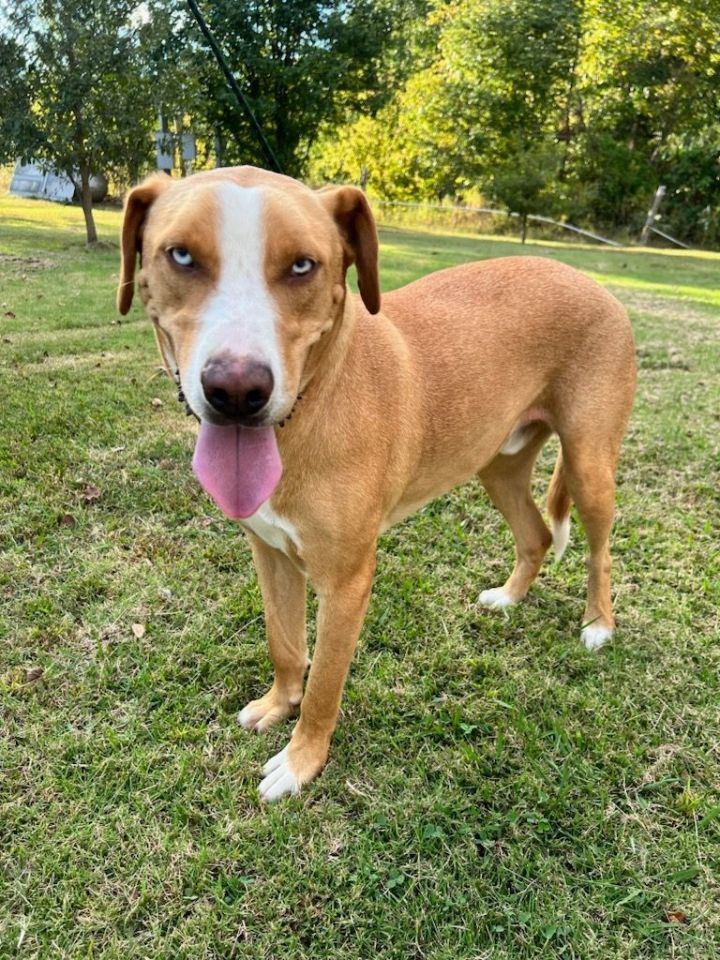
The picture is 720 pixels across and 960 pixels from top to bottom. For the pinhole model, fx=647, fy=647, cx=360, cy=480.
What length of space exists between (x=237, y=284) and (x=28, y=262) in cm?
1216

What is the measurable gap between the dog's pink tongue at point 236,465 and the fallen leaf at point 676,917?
5.93 ft

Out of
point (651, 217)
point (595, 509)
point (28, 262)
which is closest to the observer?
point (595, 509)

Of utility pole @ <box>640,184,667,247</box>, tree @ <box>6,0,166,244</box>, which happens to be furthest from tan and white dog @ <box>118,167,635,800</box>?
utility pole @ <box>640,184,667,247</box>

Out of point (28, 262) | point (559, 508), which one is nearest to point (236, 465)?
point (559, 508)

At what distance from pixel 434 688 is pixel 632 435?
330 centimetres

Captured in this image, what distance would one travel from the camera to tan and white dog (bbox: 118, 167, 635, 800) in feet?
5.67

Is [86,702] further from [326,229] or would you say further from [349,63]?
[349,63]

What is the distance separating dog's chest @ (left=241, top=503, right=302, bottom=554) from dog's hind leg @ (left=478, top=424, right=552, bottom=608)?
58.9 inches

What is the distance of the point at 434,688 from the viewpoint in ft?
9.35

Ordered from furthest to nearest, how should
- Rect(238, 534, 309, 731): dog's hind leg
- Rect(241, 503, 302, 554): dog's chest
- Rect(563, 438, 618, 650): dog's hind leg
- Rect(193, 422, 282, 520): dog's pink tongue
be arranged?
Rect(563, 438, 618, 650): dog's hind leg, Rect(238, 534, 309, 731): dog's hind leg, Rect(241, 503, 302, 554): dog's chest, Rect(193, 422, 282, 520): dog's pink tongue

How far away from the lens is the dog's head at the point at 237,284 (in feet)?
5.33

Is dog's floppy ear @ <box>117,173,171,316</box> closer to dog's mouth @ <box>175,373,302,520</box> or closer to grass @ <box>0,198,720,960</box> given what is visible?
dog's mouth @ <box>175,373,302,520</box>

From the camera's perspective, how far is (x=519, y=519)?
11.3 feet

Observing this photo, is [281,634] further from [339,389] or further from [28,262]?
[28,262]
